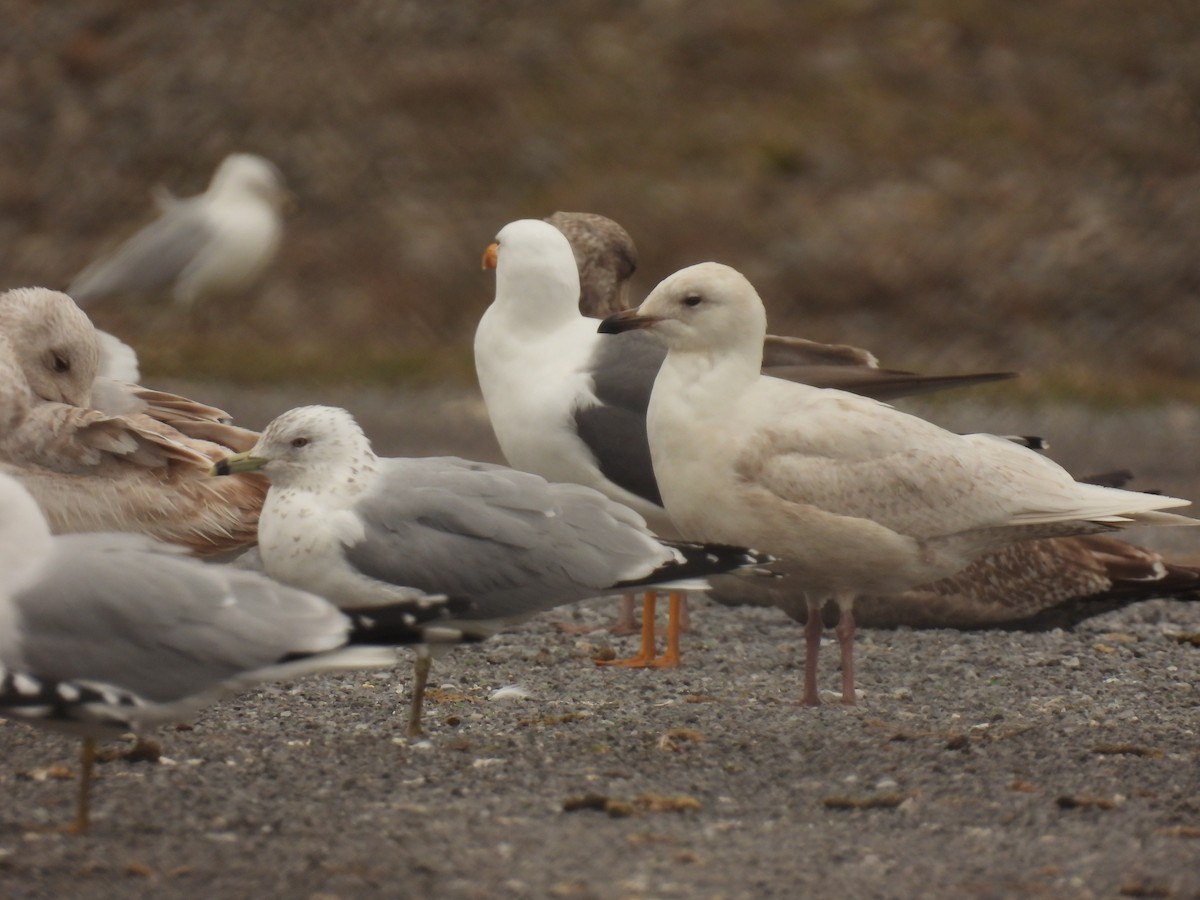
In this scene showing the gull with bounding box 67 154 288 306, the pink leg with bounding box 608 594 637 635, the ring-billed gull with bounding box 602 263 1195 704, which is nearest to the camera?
the ring-billed gull with bounding box 602 263 1195 704

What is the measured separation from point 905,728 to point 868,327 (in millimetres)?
11880

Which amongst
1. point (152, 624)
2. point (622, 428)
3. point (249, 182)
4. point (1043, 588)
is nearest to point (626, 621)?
point (622, 428)

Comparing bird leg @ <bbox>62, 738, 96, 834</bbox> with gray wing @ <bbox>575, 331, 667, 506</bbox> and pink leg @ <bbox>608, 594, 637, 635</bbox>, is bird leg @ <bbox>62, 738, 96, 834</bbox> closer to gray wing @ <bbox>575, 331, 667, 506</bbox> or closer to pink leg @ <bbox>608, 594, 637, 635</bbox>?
gray wing @ <bbox>575, 331, 667, 506</bbox>

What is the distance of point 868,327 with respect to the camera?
1669cm

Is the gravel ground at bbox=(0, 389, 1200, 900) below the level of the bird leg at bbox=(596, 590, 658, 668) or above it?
below

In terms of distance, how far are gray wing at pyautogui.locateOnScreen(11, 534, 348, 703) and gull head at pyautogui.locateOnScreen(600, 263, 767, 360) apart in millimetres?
1592

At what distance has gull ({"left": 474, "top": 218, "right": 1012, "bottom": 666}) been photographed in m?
6.15

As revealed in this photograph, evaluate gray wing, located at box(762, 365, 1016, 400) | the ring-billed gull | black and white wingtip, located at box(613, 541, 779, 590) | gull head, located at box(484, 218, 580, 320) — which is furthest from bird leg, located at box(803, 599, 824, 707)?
gull head, located at box(484, 218, 580, 320)

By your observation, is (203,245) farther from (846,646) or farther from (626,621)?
(846,646)

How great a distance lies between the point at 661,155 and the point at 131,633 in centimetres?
1415

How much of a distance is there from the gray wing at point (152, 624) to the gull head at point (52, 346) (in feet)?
4.94

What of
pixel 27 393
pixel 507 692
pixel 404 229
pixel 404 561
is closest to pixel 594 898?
pixel 404 561

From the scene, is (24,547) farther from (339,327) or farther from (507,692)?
(339,327)

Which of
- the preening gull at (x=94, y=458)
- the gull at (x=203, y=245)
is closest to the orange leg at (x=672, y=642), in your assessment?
the preening gull at (x=94, y=458)
